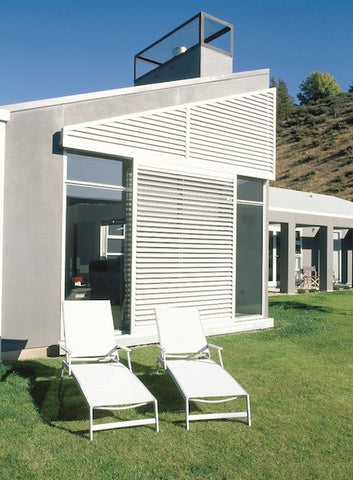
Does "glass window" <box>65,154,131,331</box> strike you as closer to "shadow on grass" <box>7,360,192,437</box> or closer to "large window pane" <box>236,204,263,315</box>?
"shadow on grass" <box>7,360,192,437</box>

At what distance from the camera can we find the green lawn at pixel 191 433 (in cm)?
388

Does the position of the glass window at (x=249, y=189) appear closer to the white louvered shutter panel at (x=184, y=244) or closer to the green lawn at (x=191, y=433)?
the white louvered shutter panel at (x=184, y=244)

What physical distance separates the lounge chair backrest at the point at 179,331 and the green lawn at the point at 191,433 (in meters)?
0.49

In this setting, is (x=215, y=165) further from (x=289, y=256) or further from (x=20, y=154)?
(x=289, y=256)

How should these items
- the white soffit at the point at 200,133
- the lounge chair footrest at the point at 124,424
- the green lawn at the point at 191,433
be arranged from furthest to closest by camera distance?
the white soffit at the point at 200,133, the lounge chair footrest at the point at 124,424, the green lawn at the point at 191,433

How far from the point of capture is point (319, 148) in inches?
2340

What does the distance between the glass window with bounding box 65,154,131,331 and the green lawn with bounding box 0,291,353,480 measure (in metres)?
1.29

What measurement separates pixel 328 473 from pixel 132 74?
1149cm

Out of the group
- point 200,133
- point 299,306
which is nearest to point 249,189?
point 200,133

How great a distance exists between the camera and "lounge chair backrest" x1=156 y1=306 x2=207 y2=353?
647 centimetres

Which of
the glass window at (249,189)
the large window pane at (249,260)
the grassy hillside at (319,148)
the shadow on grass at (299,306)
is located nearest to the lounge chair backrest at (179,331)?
the large window pane at (249,260)

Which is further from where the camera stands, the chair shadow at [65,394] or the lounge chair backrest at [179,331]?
the lounge chair backrest at [179,331]

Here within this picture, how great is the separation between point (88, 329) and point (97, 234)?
2.01 metres

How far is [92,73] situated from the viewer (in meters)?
14.6
